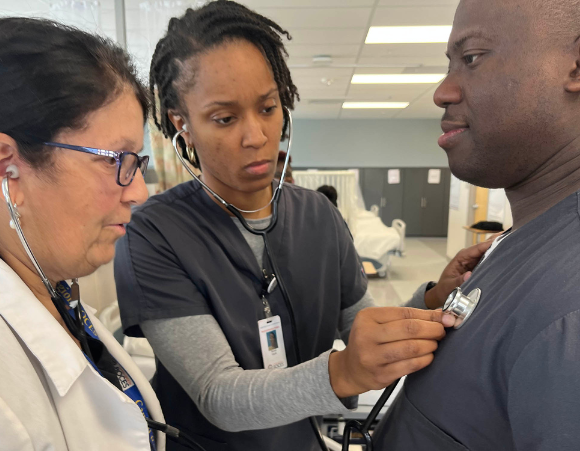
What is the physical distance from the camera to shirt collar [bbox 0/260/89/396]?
1.72ft

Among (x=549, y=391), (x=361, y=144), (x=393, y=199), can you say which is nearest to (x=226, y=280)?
(x=549, y=391)

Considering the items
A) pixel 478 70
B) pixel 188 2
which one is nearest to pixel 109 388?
pixel 478 70

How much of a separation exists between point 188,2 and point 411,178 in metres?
6.89

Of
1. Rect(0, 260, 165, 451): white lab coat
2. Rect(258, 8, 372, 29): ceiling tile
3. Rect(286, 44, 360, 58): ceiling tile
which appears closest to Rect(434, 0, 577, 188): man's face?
Rect(0, 260, 165, 451): white lab coat

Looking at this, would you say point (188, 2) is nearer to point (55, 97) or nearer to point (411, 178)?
point (55, 97)

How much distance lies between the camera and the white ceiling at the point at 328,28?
196cm

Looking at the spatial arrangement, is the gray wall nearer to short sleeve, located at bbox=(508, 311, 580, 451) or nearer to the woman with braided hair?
the woman with braided hair

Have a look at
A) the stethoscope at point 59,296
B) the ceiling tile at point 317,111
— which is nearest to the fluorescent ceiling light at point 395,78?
the ceiling tile at point 317,111

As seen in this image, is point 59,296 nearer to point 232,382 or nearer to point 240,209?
point 232,382

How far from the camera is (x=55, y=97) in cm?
52

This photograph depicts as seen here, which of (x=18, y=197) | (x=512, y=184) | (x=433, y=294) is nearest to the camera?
(x=18, y=197)

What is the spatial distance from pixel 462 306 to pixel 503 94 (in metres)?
0.31

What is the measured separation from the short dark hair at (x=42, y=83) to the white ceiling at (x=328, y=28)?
158 millimetres

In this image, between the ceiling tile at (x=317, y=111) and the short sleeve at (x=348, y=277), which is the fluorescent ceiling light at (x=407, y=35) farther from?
the ceiling tile at (x=317, y=111)
